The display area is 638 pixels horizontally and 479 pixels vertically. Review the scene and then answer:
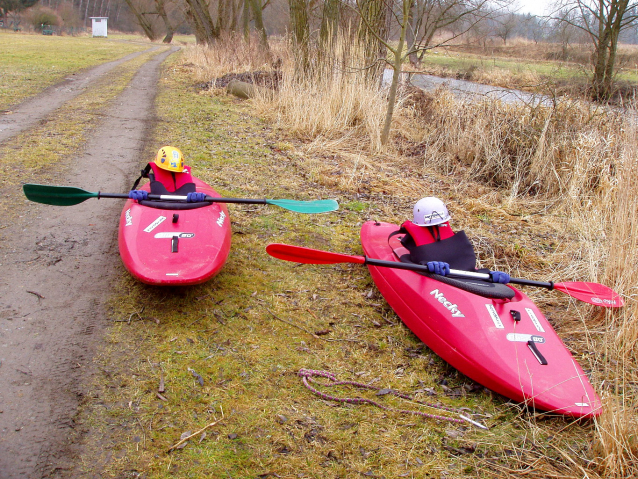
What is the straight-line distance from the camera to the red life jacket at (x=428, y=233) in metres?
4.09

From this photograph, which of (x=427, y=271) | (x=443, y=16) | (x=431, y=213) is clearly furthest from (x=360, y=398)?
(x=443, y=16)

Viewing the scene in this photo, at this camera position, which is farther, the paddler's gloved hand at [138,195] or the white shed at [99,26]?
the white shed at [99,26]

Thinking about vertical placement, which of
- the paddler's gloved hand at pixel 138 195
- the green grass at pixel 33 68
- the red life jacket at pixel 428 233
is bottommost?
the red life jacket at pixel 428 233

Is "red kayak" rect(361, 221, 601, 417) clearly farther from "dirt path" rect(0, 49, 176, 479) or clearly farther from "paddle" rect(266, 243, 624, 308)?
"dirt path" rect(0, 49, 176, 479)

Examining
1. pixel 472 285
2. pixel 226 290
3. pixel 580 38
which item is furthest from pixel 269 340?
pixel 580 38

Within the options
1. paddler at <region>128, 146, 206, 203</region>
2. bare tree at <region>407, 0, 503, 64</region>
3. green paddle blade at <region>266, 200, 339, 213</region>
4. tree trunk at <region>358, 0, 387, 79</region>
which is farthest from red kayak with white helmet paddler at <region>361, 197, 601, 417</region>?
tree trunk at <region>358, 0, 387, 79</region>

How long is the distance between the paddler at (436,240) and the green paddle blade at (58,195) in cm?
278

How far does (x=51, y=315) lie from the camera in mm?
3605

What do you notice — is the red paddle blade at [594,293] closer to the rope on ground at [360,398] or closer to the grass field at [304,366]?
the grass field at [304,366]

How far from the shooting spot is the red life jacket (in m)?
4.09

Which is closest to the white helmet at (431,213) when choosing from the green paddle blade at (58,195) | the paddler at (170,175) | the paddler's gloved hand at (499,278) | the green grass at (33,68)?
the paddler's gloved hand at (499,278)

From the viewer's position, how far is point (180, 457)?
2604 millimetres

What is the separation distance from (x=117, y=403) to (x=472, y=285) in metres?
2.51

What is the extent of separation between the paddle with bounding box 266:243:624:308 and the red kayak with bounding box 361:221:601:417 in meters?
0.13
